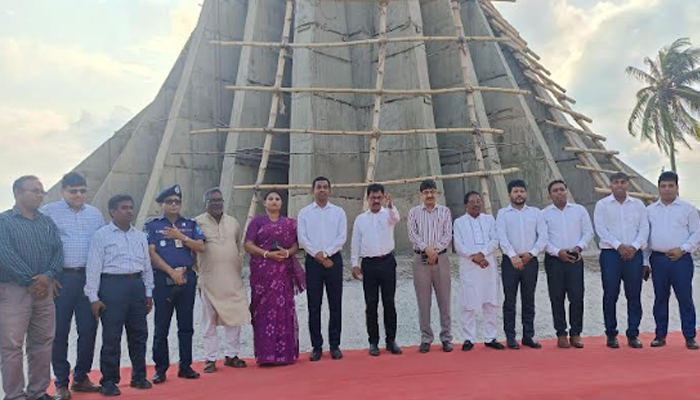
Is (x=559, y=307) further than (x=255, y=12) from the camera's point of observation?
No

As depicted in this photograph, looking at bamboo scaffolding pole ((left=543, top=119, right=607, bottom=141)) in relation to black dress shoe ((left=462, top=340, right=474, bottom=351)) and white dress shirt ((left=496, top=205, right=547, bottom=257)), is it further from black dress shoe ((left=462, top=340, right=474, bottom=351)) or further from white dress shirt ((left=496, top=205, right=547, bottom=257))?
black dress shoe ((left=462, top=340, right=474, bottom=351))

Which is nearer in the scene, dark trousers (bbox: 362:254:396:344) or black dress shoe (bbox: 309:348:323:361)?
black dress shoe (bbox: 309:348:323:361)

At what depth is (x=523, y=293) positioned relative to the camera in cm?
506

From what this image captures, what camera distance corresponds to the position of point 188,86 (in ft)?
30.8

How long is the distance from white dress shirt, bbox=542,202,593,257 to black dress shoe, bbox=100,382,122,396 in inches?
151

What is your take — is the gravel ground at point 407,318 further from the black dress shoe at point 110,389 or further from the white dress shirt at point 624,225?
the black dress shoe at point 110,389

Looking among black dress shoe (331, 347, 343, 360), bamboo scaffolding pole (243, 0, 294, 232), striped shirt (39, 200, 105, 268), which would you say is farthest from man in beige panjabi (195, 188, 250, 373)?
bamboo scaffolding pole (243, 0, 294, 232)

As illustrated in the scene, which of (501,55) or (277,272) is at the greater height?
(501,55)

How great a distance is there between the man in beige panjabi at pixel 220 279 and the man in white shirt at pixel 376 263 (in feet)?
3.52

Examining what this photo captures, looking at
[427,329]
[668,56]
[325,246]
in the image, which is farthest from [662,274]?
[668,56]

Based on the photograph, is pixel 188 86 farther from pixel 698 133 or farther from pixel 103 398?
pixel 698 133

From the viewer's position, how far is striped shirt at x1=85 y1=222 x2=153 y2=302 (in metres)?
3.86

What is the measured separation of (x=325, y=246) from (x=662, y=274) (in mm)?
3063

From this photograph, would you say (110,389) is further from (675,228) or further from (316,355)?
(675,228)
